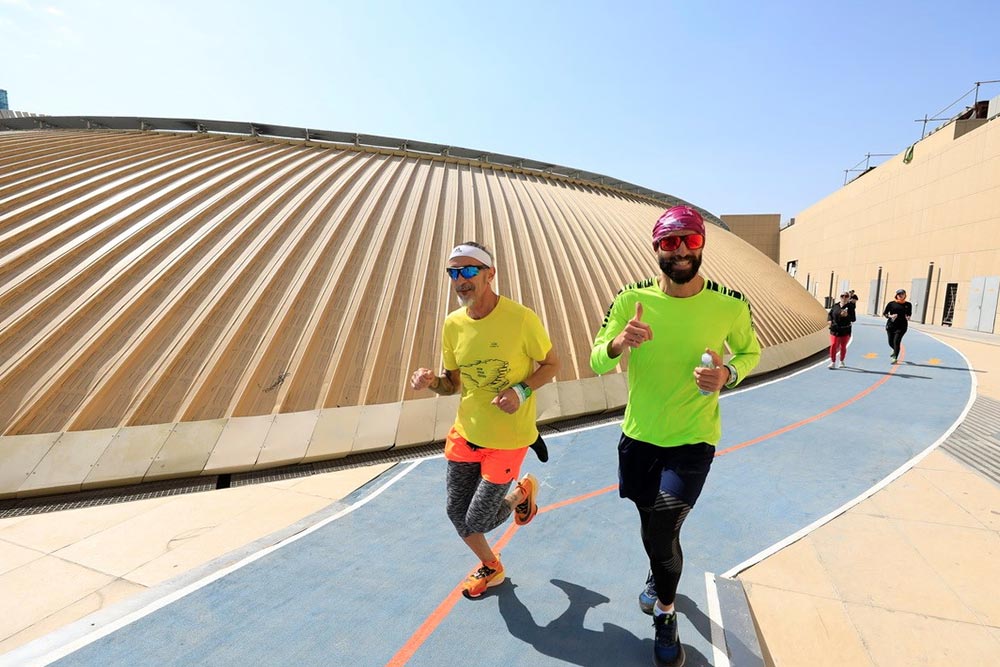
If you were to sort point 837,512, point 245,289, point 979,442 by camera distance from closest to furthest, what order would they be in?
point 837,512
point 979,442
point 245,289

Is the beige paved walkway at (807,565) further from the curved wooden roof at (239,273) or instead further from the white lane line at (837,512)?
the curved wooden roof at (239,273)

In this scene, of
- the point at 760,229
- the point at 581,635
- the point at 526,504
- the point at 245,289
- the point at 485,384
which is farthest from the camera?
the point at 760,229

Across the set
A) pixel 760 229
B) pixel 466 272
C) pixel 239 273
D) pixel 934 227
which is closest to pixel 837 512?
pixel 466 272

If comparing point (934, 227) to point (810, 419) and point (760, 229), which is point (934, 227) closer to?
point (810, 419)

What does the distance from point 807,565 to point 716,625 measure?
Result: 1.36 metres

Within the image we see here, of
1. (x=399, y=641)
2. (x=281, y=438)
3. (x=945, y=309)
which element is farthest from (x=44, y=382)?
(x=945, y=309)

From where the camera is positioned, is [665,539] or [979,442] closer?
[665,539]

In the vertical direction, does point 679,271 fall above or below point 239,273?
below

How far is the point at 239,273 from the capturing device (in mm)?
7750

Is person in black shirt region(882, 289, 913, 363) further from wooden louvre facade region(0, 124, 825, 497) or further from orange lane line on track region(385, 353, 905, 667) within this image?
orange lane line on track region(385, 353, 905, 667)

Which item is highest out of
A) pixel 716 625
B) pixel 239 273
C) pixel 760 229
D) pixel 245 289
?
pixel 760 229

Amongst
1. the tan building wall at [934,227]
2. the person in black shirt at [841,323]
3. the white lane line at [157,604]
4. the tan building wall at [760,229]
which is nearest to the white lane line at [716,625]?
the white lane line at [157,604]

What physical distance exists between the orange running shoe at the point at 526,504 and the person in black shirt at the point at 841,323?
36.8ft

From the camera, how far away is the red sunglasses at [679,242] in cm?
255
